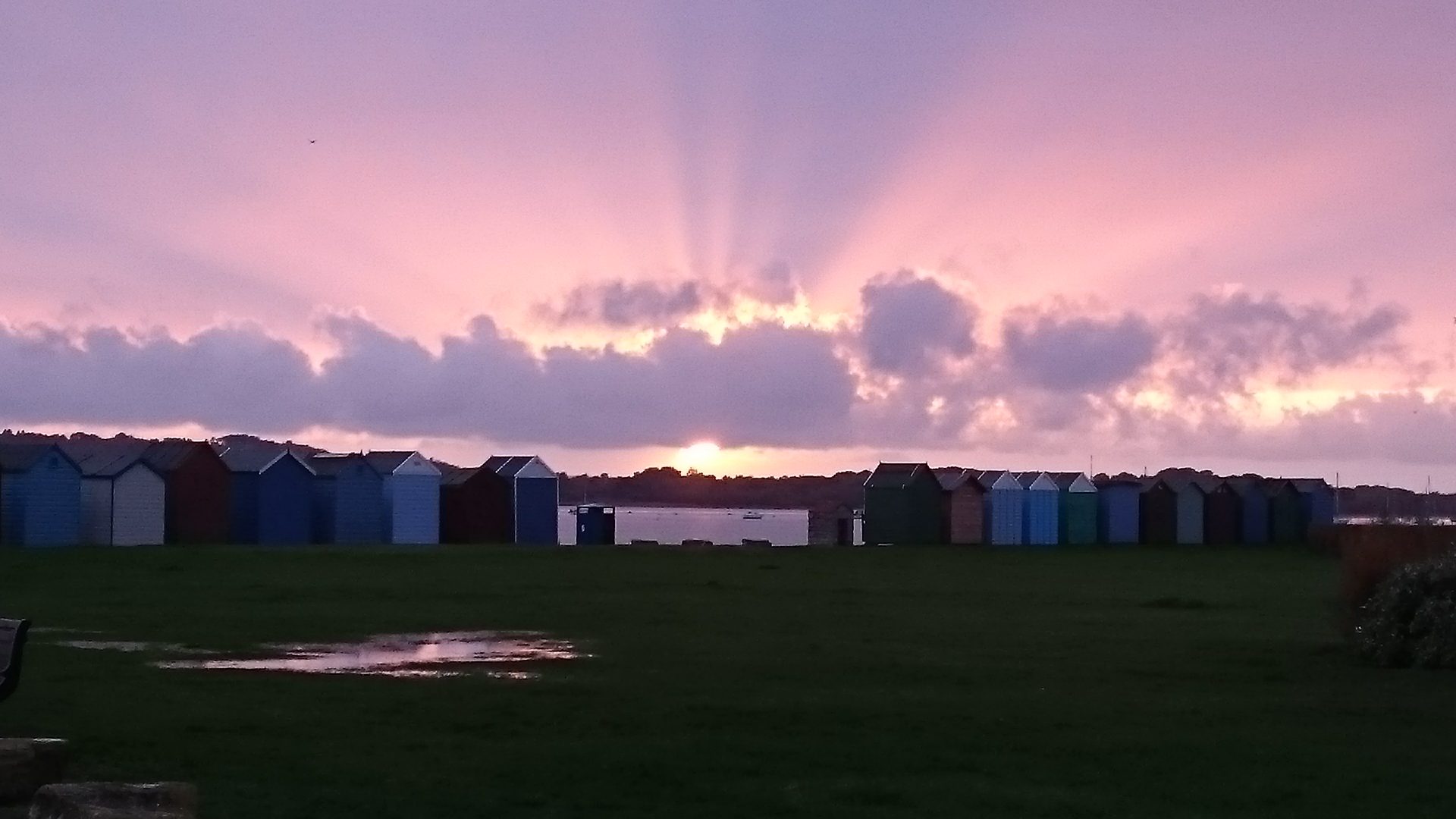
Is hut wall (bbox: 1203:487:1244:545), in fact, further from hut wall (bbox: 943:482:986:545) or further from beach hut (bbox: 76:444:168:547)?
beach hut (bbox: 76:444:168:547)

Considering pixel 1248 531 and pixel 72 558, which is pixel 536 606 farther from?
pixel 1248 531

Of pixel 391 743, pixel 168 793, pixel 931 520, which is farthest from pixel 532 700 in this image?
pixel 931 520

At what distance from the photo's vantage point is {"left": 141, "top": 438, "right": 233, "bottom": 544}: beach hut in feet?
189

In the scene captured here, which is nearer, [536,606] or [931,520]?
[536,606]

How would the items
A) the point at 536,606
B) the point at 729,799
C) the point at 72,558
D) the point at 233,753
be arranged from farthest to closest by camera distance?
1. the point at 72,558
2. the point at 536,606
3. the point at 233,753
4. the point at 729,799

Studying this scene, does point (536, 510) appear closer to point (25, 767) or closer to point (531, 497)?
point (531, 497)

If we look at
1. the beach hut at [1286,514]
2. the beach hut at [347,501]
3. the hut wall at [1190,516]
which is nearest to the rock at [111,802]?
the beach hut at [347,501]

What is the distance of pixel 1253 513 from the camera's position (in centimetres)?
8881

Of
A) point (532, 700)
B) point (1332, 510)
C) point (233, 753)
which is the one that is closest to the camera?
point (233, 753)

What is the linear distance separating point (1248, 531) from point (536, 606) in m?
65.3

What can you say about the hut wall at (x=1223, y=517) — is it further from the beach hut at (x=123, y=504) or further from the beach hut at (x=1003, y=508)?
the beach hut at (x=123, y=504)

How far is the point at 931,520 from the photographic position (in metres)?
75.8

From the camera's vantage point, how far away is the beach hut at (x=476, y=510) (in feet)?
217

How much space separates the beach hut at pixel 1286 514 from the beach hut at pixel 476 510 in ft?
141
